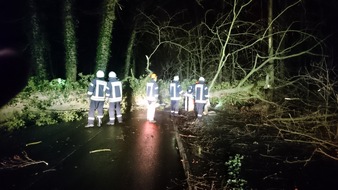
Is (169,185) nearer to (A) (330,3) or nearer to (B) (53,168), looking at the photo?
(B) (53,168)

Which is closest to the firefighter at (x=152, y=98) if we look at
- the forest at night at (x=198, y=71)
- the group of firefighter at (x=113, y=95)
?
the group of firefighter at (x=113, y=95)

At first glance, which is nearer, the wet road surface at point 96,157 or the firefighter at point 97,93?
the wet road surface at point 96,157

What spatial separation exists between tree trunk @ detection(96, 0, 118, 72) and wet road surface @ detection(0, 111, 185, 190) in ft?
14.2

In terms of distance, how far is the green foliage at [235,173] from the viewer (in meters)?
4.93

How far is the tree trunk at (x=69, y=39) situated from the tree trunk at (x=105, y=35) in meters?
1.07

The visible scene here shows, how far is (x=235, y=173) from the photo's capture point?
217 inches

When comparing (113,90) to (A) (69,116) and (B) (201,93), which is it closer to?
(A) (69,116)

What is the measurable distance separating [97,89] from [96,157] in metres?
3.04

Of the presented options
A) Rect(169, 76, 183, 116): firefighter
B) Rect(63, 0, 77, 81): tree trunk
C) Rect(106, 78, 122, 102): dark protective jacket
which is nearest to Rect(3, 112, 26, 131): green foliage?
Rect(106, 78, 122, 102): dark protective jacket

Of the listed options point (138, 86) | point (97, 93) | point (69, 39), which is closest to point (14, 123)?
point (97, 93)

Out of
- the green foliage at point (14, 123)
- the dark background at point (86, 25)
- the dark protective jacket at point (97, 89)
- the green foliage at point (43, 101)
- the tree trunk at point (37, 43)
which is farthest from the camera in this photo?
the dark background at point (86, 25)

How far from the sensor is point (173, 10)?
760 inches

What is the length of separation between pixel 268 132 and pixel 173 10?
12.7m

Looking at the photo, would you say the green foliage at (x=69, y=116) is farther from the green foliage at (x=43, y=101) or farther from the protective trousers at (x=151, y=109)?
the protective trousers at (x=151, y=109)
